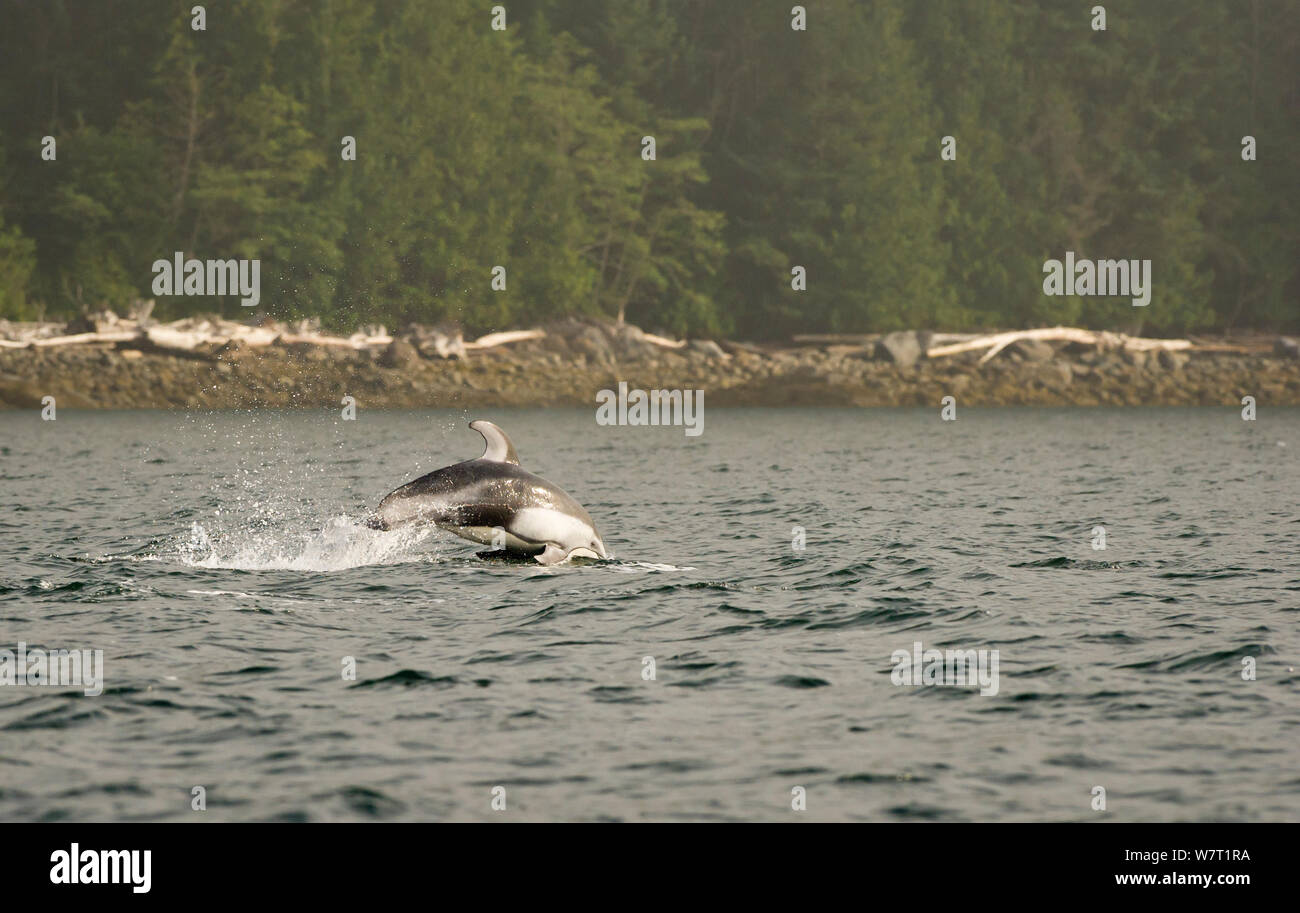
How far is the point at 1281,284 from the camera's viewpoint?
92250 millimetres

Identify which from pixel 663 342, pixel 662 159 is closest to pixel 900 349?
pixel 663 342

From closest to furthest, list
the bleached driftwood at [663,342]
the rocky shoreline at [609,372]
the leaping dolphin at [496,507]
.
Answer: the leaping dolphin at [496,507]
the rocky shoreline at [609,372]
the bleached driftwood at [663,342]

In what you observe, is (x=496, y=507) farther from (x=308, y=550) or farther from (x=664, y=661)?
(x=664, y=661)

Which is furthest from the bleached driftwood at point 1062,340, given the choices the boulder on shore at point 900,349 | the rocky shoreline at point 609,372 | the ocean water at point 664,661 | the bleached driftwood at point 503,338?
the ocean water at point 664,661

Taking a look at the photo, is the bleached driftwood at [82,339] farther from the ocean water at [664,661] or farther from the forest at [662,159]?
the ocean water at [664,661]

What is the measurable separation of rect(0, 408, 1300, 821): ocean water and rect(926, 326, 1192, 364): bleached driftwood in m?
48.5

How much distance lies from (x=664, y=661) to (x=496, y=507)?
181 inches

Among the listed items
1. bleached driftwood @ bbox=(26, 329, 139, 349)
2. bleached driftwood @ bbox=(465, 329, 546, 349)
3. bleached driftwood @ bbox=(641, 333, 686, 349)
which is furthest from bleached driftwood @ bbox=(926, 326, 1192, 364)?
bleached driftwood @ bbox=(26, 329, 139, 349)

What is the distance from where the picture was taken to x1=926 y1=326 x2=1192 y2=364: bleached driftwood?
3076 inches

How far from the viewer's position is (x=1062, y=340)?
83.5 metres

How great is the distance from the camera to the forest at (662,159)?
74500mm

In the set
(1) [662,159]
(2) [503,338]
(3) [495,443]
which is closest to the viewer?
(3) [495,443]

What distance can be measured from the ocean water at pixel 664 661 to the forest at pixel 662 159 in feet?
155

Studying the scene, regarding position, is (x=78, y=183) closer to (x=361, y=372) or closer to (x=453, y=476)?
(x=361, y=372)
